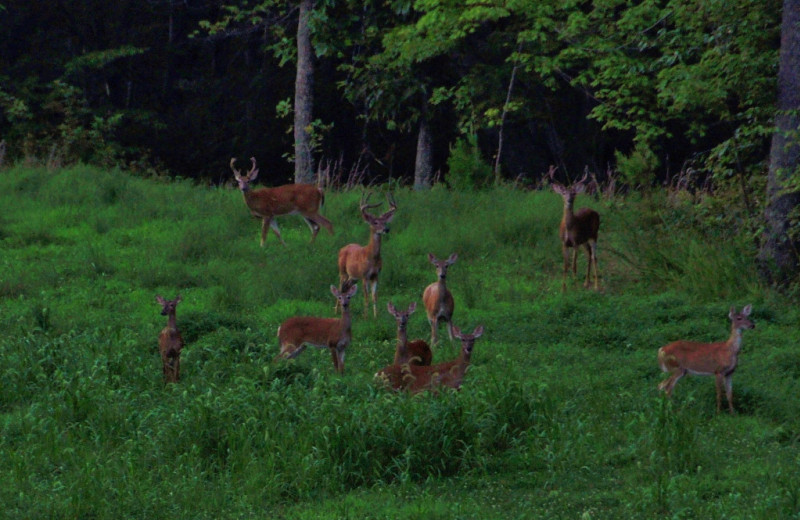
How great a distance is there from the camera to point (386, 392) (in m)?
9.74

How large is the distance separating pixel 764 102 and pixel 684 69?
3.39ft

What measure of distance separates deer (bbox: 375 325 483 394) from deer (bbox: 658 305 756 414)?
1.59 meters

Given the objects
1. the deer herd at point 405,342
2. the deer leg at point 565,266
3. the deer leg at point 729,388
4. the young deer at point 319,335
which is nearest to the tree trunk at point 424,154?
the deer leg at point 565,266

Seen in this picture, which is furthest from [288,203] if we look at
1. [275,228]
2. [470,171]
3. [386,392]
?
[386,392]

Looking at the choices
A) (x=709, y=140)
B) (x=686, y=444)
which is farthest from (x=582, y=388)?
(x=709, y=140)

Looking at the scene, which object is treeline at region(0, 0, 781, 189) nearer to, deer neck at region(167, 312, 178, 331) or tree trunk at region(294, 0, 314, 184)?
tree trunk at region(294, 0, 314, 184)

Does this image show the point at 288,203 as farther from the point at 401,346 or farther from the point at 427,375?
Answer: the point at 427,375

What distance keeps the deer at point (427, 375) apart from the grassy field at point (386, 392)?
0.13m

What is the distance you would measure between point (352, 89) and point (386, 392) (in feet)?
53.6

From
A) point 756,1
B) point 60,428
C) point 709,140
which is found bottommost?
point 60,428

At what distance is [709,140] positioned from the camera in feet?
96.0

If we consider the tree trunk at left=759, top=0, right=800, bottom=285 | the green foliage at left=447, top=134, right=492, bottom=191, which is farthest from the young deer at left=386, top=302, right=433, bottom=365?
the green foliage at left=447, top=134, right=492, bottom=191

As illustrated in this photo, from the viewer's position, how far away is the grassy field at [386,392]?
8062mm

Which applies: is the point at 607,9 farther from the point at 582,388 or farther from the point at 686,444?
the point at 686,444
